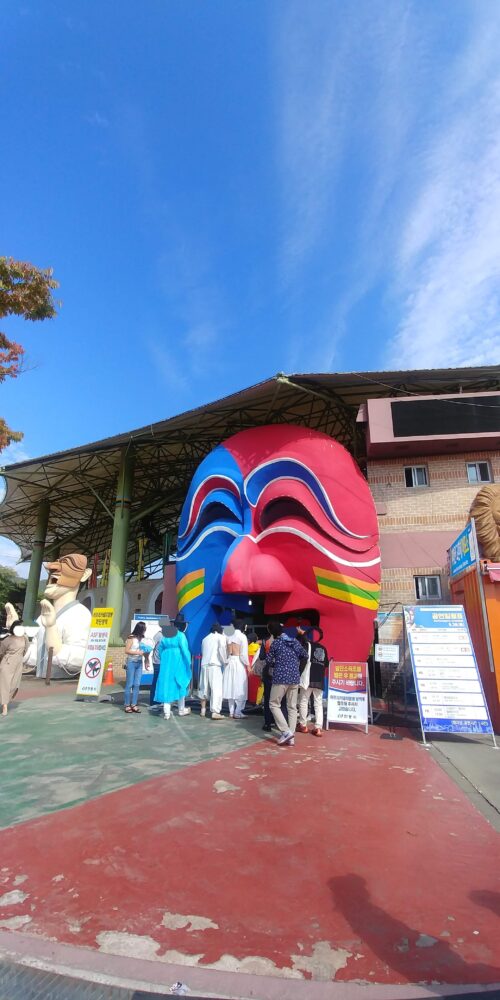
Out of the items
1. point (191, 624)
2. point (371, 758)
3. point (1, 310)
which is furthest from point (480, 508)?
point (1, 310)

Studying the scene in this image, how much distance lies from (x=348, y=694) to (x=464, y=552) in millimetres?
3314

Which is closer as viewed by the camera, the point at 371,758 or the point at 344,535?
the point at 371,758

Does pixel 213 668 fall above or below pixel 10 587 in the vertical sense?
below

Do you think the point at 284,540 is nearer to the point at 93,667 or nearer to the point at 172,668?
the point at 172,668

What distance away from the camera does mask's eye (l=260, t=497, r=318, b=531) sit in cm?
905

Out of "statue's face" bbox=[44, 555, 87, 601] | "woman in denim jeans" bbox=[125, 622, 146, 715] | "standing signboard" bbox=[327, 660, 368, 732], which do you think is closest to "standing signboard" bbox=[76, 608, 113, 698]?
"woman in denim jeans" bbox=[125, 622, 146, 715]

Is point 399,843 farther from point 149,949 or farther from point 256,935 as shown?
point 149,949

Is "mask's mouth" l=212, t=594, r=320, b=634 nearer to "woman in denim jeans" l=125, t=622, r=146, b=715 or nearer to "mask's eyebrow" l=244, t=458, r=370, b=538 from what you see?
"mask's eyebrow" l=244, t=458, r=370, b=538

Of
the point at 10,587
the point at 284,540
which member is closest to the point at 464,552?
the point at 284,540

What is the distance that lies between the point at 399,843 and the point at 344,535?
590cm

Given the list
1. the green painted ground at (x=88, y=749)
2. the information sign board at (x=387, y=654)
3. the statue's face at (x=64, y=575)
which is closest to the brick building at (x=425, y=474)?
the information sign board at (x=387, y=654)

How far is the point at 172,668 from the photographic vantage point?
7488 millimetres

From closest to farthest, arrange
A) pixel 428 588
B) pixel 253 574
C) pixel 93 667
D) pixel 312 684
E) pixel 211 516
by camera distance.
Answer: pixel 312 684 < pixel 253 574 < pixel 93 667 < pixel 211 516 < pixel 428 588

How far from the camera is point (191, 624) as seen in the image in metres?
9.70
